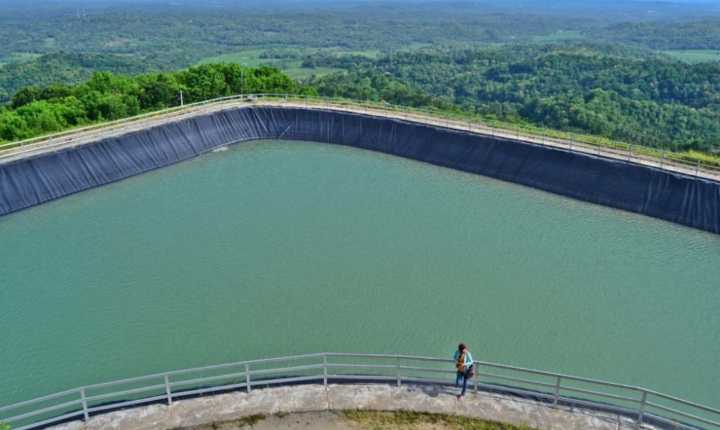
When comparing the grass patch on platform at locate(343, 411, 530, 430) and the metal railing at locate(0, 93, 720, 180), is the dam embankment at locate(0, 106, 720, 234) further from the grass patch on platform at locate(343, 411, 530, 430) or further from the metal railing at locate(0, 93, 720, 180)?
the grass patch on platform at locate(343, 411, 530, 430)

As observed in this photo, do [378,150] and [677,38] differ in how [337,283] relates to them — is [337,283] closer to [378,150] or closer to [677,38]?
[378,150]

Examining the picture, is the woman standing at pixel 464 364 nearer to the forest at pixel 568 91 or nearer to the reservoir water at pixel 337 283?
the reservoir water at pixel 337 283

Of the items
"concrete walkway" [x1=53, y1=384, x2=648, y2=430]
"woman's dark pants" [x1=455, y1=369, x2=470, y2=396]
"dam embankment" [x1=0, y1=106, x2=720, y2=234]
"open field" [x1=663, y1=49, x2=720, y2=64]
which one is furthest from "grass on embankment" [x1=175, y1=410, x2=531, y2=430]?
"open field" [x1=663, y1=49, x2=720, y2=64]

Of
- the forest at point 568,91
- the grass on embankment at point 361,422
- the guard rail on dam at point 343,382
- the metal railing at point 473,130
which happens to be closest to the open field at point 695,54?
the forest at point 568,91

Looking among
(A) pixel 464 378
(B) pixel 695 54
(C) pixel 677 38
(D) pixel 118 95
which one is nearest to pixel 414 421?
(A) pixel 464 378

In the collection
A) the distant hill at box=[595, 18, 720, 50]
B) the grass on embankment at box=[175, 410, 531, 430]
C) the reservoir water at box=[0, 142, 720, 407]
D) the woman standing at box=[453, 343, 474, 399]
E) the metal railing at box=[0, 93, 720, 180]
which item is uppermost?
the distant hill at box=[595, 18, 720, 50]
